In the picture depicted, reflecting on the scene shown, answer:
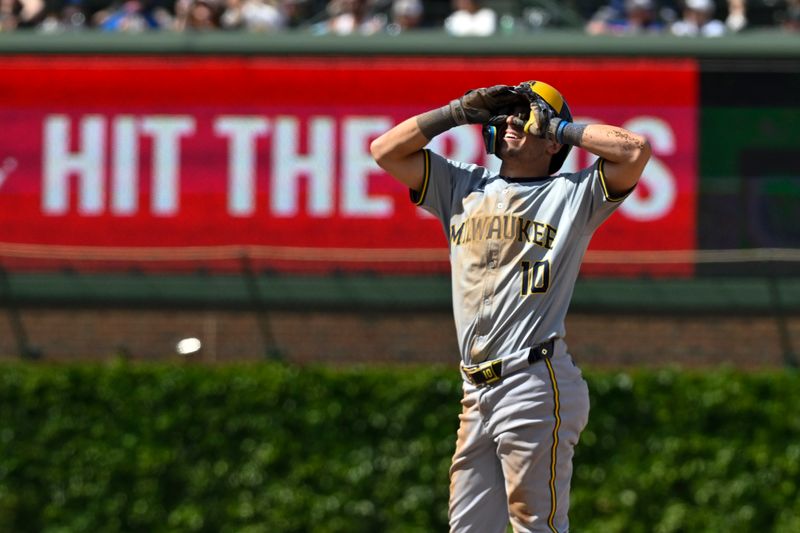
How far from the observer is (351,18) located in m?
11.8

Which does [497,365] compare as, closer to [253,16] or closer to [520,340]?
[520,340]

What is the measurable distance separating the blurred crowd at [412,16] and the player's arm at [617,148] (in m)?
6.39

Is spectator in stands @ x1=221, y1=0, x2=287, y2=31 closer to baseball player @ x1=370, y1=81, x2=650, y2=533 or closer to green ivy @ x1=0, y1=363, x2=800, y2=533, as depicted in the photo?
green ivy @ x1=0, y1=363, x2=800, y2=533

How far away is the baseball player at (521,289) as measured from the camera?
4.98 m

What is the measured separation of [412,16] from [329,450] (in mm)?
3964

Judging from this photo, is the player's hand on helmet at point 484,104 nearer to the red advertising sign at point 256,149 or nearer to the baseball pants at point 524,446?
the baseball pants at point 524,446

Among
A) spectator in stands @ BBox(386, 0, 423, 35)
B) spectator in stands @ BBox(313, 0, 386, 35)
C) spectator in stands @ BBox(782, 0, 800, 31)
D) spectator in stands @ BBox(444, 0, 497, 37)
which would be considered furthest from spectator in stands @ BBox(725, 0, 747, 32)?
spectator in stands @ BBox(313, 0, 386, 35)

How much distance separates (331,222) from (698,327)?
308 centimetres

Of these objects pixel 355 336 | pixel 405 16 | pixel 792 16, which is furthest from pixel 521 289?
pixel 792 16

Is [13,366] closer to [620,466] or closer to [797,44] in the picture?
[620,466]

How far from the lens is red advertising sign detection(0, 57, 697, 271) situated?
10.9 meters

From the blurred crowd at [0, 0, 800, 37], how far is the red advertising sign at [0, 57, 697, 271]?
467 mm

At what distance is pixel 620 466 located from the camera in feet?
31.6

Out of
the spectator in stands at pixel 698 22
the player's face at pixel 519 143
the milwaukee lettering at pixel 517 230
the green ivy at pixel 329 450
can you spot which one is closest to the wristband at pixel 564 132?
the player's face at pixel 519 143
